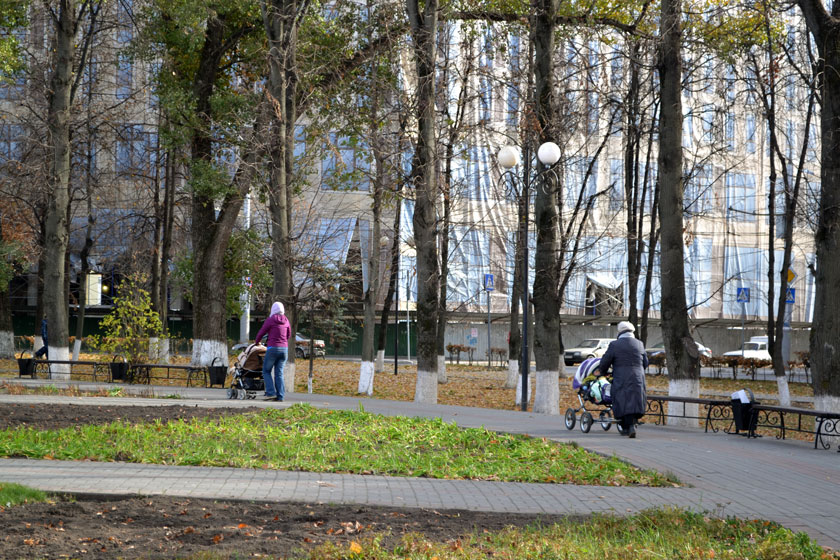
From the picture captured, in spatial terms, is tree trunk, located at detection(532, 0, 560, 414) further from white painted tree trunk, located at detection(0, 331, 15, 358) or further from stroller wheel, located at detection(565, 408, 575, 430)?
white painted tree trunk, located at detection(0, 331, 15, 358)

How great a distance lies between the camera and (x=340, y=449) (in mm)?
10469

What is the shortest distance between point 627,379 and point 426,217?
293 inches

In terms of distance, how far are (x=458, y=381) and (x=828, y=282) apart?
1974 centimetres

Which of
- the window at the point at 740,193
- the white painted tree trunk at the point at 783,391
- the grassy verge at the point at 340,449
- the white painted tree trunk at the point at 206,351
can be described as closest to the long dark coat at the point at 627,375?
the grassy verge at the point at 340,449

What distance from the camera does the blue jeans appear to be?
16.9 m

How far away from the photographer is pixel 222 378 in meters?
22.2

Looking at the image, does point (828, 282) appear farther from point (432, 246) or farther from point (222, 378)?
point (222, 378)

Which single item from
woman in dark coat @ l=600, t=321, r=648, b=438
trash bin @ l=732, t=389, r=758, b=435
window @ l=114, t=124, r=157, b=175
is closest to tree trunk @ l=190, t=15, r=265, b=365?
window @ l=114, t=124, r=157, b=175

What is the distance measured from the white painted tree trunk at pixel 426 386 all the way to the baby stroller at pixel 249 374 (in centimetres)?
341

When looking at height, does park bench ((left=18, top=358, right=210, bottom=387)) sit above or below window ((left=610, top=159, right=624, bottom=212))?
below

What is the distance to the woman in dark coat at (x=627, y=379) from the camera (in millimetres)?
12703

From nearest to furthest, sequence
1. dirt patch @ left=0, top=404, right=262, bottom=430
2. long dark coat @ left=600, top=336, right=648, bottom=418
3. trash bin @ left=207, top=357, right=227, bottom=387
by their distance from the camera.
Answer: dirt patch @ left=0, top=404, right=262, bottom=430 < long dark coat @ left=600, top=336, right=648, bottom=418 < trash bin @ left=207, top=357, right=227, bottom=387

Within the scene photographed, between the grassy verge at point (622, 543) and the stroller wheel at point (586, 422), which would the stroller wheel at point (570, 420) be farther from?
the grassy verge at point (622, 543)

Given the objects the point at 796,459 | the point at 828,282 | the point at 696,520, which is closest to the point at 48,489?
the point at 696,520
